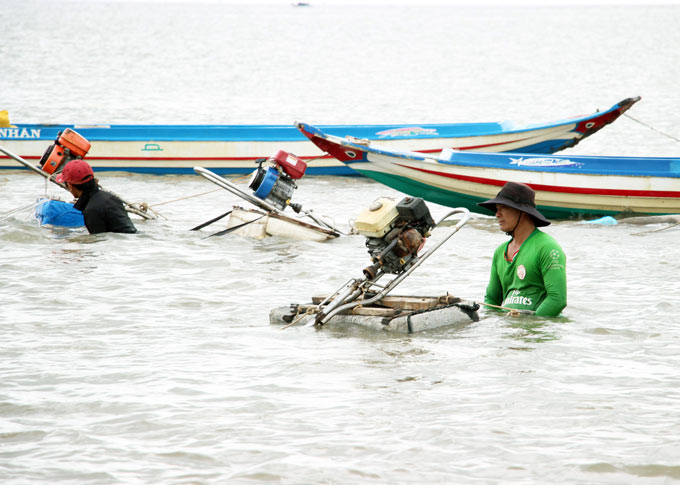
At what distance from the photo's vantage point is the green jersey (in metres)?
6.38

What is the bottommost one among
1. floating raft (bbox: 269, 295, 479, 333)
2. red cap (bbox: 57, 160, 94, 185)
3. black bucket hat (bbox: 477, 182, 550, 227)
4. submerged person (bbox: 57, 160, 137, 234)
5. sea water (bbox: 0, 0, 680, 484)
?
sea water (bbox: 0, 0, 680, 484)

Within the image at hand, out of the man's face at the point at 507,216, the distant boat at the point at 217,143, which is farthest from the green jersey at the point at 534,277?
the distant boat at the point at 217,143

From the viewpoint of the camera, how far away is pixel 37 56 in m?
70.1

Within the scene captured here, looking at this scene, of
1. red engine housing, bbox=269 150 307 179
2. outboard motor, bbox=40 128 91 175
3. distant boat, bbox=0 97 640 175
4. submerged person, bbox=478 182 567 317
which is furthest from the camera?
distant boat, bbox=0 97 640 175

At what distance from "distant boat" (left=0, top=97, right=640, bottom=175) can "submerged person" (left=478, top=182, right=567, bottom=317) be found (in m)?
10.9

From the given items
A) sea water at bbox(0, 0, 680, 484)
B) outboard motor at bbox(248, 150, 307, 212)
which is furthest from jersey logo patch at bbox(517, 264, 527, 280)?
outboard motor at bbox(248, 150, 307, 212)

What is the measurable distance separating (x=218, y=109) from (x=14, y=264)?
90.7ft

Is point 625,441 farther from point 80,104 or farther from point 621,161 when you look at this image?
point 80,104

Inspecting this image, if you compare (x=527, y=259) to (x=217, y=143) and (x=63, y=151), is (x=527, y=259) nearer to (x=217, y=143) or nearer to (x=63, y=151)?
(x=63, y=151)

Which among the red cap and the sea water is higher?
the red cap

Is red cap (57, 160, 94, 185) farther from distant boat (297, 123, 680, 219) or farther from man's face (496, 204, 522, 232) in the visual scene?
man's face (496, 204, 522, 232)

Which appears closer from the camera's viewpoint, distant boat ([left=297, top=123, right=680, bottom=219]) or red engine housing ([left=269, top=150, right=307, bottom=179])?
red engine housing ([left=269, top=150, right=307, bottom=179])

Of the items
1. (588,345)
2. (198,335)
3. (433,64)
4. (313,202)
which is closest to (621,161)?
(313,202)

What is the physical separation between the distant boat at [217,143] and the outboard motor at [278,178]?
6.76 meters
